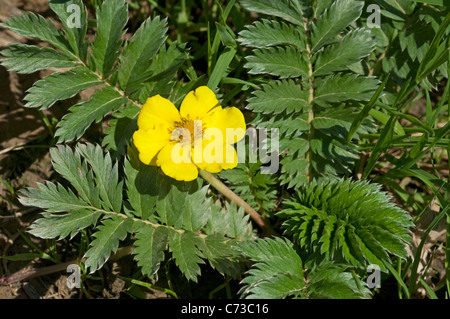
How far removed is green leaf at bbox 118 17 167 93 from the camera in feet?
7.30

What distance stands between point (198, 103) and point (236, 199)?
1.78 ft

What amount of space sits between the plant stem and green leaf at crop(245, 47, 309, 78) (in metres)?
0.52

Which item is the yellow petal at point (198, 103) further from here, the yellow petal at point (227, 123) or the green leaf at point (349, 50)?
the green leaf at point (349, 50)

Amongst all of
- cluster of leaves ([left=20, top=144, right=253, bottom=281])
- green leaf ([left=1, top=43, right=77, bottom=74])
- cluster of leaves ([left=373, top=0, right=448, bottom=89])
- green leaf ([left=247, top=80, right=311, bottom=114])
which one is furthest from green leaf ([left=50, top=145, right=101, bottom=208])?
cluster of leaves ([left=373, top=0, right=448, bottom=89])

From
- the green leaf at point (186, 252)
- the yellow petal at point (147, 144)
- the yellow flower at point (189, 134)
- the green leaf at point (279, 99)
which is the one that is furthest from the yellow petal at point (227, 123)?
the green leaf at point (186, 252)

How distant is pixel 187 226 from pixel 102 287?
743mm

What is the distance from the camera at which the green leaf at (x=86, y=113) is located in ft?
6.98

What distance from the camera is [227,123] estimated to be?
7.34 ft

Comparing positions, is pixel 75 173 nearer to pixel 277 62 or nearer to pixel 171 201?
pixel 171 201

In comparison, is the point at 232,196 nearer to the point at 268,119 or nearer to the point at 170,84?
the point at 268,119

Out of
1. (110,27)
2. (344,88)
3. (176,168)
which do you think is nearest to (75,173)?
(176,168)

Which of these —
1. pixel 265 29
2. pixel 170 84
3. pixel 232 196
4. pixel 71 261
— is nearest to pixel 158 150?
pixel 170 84

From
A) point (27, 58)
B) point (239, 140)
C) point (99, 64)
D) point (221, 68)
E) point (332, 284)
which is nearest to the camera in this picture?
point (332, 284)

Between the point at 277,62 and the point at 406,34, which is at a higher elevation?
the point at 406,34
